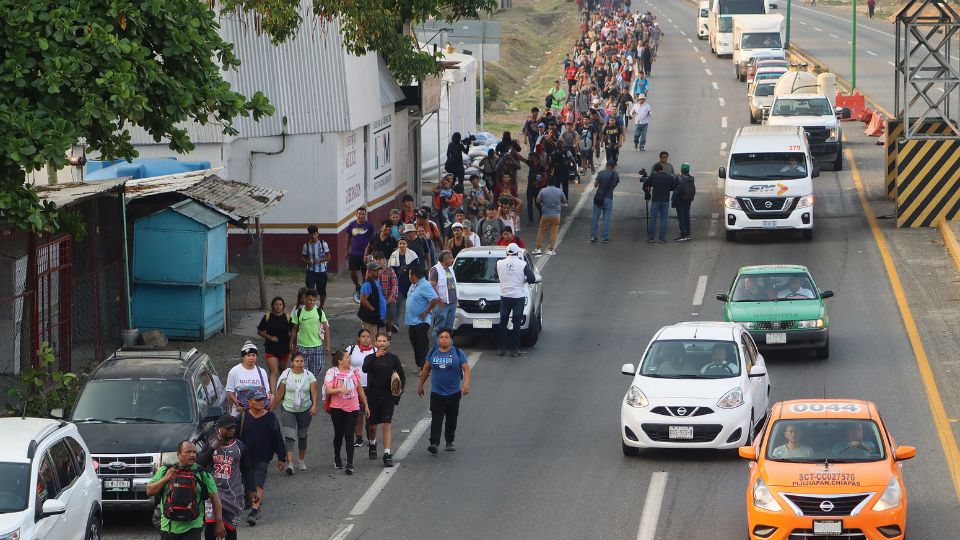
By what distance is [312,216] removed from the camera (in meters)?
29.8

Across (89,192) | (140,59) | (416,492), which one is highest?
(140,59)

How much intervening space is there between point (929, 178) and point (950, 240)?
96.1 inches

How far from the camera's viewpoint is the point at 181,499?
12820 millimetres

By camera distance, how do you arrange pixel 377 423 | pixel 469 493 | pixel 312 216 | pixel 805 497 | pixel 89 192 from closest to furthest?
pixel 805 497, pixel 469 493, pixel 377 423, pixel 89 192, pixel 312 216

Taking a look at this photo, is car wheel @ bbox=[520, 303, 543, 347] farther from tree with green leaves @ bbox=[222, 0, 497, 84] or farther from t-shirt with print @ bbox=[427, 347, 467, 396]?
t-shirt with print @ bbox=[427, 347, 467, 396]

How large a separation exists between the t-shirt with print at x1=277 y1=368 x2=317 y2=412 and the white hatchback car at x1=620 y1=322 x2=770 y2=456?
11.9 ft

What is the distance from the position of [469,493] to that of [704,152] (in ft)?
101

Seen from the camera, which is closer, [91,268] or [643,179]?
[91,268]

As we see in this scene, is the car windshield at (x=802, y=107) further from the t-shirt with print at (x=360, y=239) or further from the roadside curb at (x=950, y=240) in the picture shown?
the t-shirt with print at (x=360, y=239)

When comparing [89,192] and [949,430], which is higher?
[89,192]

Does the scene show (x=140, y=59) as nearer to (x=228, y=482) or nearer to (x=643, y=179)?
(x=228, y=482)

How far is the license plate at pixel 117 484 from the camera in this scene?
1530cm

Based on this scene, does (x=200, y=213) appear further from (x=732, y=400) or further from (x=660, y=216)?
(x=660, y=216)

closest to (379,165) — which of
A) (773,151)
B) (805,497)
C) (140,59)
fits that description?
(773,151)
